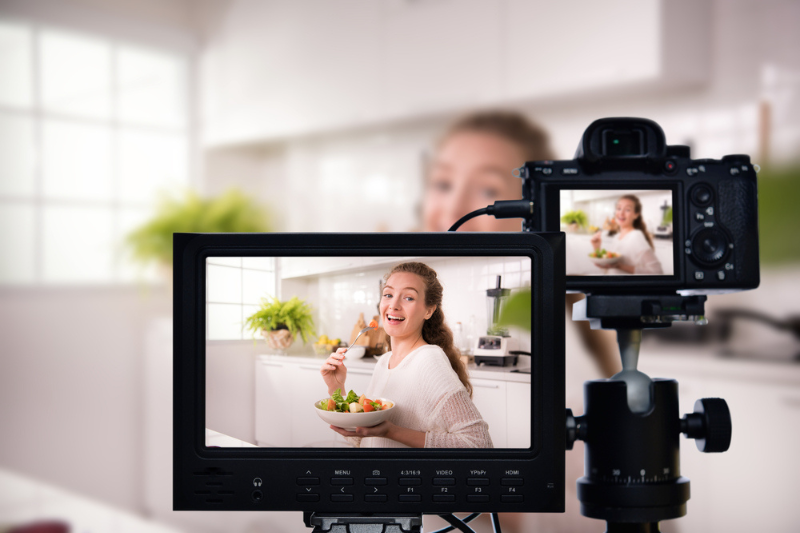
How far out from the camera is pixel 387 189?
2.60 metres

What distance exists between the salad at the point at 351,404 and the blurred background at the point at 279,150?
123 cm

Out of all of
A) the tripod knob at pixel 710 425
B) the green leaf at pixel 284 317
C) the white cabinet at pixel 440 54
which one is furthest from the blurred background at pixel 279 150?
the green leaf at pixel 284 317

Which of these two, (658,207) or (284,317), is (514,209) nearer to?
(658,207)

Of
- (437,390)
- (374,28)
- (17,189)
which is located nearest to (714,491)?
(437,390)

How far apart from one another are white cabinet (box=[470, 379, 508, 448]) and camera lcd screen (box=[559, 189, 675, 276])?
0.14 meters

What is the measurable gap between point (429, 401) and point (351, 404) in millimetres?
76

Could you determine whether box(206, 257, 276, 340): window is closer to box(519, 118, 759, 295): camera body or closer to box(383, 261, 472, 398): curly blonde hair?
box(383, 261, 472, 398): curly blonde hair

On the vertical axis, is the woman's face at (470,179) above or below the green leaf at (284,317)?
above

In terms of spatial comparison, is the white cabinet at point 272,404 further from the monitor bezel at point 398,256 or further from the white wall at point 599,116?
the white wall at point 599,116

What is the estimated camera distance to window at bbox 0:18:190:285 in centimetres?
282

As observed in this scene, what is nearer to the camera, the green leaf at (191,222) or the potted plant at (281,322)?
the potted plant at (281,322)

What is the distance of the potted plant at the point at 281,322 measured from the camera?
0.63 metres

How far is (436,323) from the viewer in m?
0.64

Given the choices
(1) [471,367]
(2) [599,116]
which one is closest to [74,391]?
(2) [599,116]
